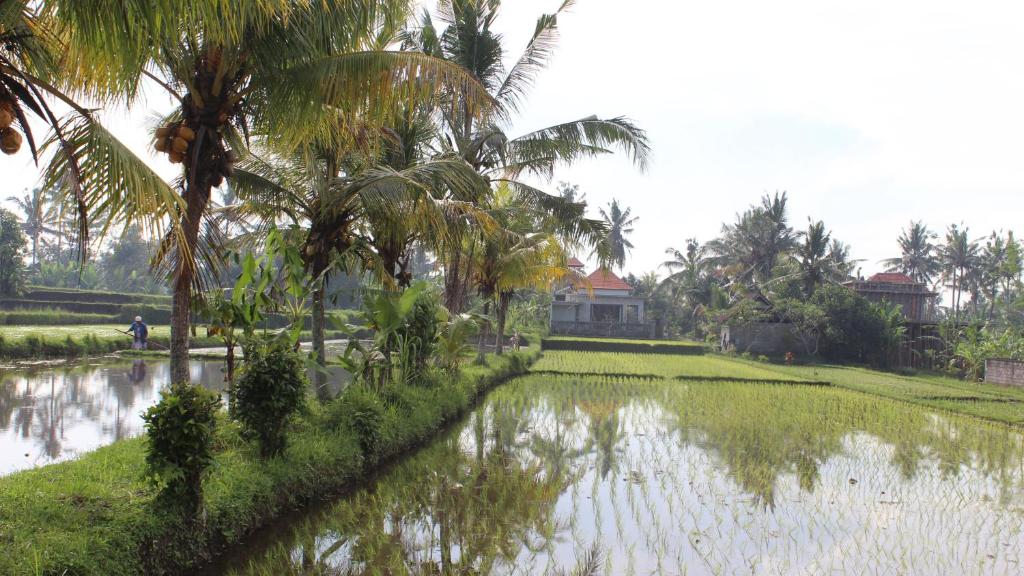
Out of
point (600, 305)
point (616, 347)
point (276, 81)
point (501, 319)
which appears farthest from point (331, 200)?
point (600, 305)

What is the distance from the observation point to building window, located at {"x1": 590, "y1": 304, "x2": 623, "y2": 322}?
32219 millimetres

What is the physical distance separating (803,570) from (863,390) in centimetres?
1115

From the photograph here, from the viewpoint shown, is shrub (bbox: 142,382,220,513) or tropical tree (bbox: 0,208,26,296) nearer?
shrub (bbox: 142,382,220,513)

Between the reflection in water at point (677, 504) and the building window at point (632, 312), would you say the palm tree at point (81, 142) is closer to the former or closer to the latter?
the reflection in water at point (677, 504)

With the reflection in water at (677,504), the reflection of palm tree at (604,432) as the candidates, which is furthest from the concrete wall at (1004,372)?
the reflection of palm tree at (604,432)

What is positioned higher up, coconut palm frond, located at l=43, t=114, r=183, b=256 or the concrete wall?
coconut palm frond, located at l=43, t=114, r=183, b=256

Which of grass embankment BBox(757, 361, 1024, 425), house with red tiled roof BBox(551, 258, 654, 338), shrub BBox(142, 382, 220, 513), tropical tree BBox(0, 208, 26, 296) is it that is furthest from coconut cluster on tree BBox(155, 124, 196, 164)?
house with red tiled roof BBox(551, 258, 654, 338)

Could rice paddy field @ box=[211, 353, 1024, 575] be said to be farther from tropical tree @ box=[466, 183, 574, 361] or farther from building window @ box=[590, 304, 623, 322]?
building window @ box=[590, 304, 623, 322]

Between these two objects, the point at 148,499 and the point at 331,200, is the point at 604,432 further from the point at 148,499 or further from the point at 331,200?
the point at 148,499

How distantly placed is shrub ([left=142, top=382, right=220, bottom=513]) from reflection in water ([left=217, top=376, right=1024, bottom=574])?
598mm

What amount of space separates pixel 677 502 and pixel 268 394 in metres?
3.32

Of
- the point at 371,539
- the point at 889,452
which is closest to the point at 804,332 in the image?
the point at 889,452

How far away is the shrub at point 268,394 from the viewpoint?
4777 millimetres

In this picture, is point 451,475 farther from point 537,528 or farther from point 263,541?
point 263,541
